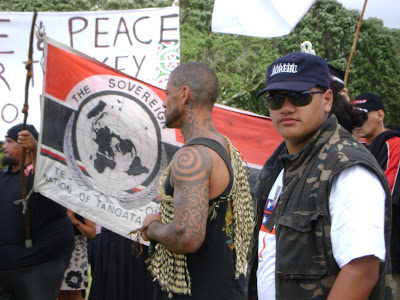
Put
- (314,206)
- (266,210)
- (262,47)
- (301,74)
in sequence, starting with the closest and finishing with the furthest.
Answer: (314,206) < (301,74) < (266,210) < (262,47)

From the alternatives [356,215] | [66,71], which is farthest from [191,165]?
[66,71]

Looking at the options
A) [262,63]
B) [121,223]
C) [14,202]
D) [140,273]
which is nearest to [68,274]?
[140,273]

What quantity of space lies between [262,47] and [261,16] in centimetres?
2144

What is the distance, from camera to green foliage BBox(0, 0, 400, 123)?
23.8 m

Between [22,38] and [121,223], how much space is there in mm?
2447

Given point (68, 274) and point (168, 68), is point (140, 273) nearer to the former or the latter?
point (68, 274)

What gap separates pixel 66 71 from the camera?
412 cm

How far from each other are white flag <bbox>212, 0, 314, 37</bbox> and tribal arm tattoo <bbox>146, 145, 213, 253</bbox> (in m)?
2.20

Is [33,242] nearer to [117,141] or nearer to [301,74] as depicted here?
[117,141]

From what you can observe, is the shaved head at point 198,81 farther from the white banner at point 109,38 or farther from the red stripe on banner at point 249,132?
the white banner at point 109,38

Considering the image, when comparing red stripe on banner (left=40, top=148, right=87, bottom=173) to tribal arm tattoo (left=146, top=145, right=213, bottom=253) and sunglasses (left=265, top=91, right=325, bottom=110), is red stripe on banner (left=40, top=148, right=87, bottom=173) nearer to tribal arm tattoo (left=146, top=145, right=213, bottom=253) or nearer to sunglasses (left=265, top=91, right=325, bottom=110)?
tribal arm tattoo (left=146, top=145, right=213, bottom=253)

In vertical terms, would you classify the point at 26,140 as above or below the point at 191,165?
below

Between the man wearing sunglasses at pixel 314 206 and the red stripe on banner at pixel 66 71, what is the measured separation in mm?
2228

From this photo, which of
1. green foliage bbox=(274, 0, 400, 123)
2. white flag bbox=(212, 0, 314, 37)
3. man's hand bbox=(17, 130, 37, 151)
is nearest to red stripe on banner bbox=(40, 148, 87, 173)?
man's hand bbox=(17, 130, 37, 151)
